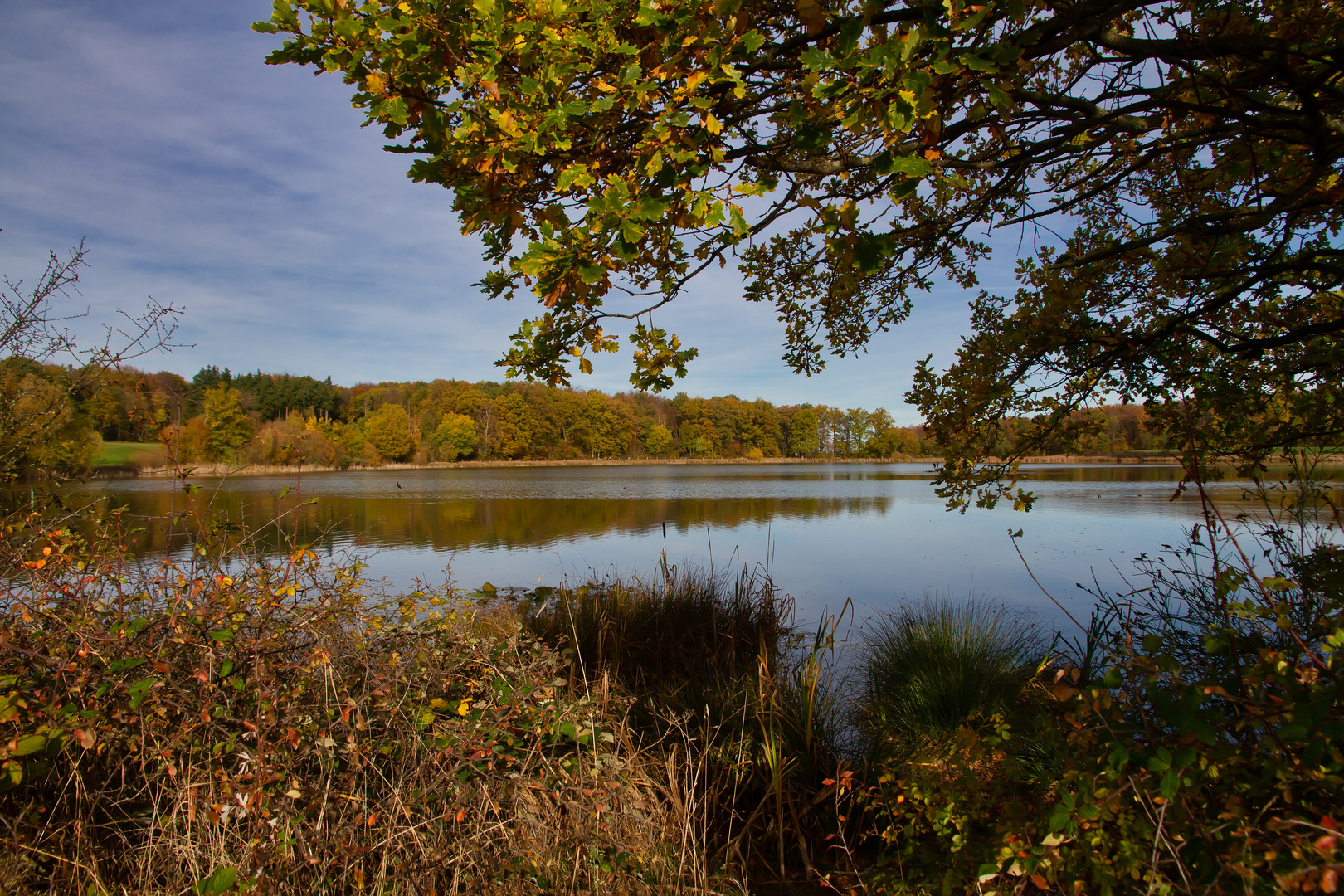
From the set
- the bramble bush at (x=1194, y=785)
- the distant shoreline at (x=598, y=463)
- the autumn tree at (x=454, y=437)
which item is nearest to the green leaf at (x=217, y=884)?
the bramble bush at (x=1194, y=785)

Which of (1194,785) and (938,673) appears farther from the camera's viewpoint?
(938,673)

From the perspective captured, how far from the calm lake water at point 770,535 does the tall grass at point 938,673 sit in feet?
6.16

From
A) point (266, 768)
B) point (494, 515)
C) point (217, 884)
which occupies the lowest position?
point (494, 515)

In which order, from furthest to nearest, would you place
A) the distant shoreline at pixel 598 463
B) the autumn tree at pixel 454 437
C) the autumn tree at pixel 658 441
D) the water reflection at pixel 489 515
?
the autumn tree at pixel 658 441, the autumn tree at pixel 454 437, the distant shoreline at pixel 598 463, the water reflection at pixel 489 515

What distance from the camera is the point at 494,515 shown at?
59.4 ft

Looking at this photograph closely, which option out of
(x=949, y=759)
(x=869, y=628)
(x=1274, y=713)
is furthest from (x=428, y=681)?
(x=869, y=628)

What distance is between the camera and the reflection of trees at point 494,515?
13062 mm

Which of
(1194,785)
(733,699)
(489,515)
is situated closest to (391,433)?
(489,515)

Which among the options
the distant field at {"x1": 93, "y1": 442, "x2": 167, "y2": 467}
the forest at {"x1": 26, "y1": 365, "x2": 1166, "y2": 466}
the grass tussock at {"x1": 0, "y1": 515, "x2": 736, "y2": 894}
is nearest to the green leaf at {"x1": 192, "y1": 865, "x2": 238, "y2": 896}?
the grass tussock at {"x1": 0, "y1": 515, "x2": 736, "y2": 894}

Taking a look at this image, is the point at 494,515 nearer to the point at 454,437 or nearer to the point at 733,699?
the point at 733,699

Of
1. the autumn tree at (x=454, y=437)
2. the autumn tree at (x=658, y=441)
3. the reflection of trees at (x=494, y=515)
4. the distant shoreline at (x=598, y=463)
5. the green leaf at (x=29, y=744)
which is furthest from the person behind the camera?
the autumn tree at (x=658, y=441)

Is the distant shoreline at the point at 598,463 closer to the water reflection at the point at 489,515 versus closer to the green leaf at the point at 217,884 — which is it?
the water reflection at the point at 489,515

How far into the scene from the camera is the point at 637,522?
1606 cm

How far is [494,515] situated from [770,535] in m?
12.7
